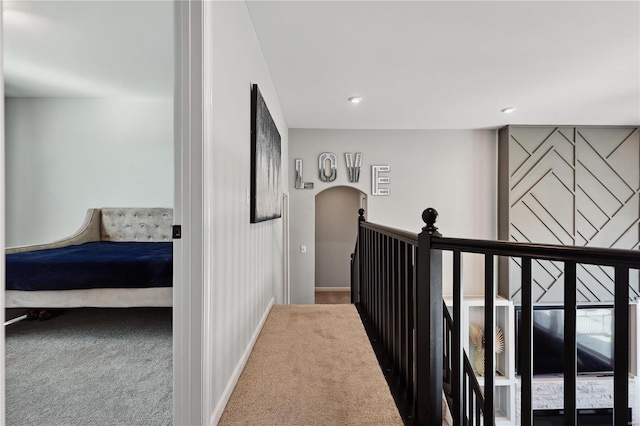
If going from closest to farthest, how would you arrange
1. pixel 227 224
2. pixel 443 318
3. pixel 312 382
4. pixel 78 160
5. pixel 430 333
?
pixel 430 333 < pixel 443 318 < pixel 227 224 < pixel 312 382 < pixel 78 160

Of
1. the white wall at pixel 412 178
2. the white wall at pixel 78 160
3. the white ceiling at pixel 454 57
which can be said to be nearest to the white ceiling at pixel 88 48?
the white wall at pixel 78 160

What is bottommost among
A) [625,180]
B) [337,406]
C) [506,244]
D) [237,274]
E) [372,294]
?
[337,406]

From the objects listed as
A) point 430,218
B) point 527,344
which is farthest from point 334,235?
point 527,344

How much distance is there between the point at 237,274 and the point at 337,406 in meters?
0.90

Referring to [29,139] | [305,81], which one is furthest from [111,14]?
[29,139]

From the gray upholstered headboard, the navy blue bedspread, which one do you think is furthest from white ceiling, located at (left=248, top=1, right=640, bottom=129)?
the gray upholstered headboard

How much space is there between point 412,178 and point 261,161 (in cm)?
365

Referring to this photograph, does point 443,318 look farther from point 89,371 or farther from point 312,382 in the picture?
point 89,371

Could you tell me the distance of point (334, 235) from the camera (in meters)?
6.91

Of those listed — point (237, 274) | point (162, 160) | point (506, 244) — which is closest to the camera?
point (506, 244)

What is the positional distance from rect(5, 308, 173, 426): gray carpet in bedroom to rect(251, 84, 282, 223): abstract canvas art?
115 cm

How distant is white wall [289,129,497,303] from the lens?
220 inches

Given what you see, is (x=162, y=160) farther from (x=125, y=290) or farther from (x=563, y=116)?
(x=563, y=116)

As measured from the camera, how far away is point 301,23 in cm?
245
